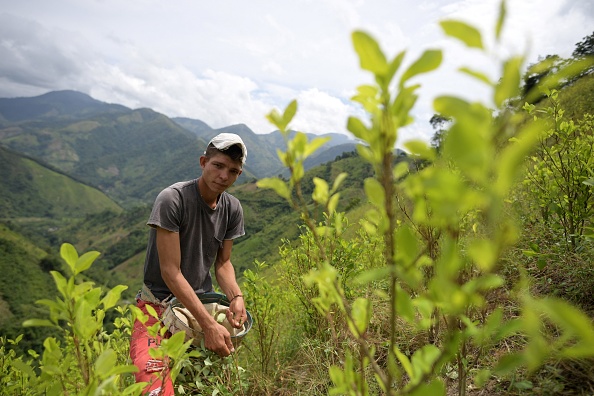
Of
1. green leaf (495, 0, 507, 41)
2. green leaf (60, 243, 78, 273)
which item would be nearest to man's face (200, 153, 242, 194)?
green leaf (60, 243, 78, 273)

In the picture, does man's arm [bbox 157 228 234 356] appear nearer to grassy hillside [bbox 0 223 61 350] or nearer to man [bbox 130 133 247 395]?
man [bbox 130 133 247 395]

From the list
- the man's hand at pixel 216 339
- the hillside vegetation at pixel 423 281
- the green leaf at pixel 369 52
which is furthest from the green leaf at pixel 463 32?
the man's hand at pixel 216 339

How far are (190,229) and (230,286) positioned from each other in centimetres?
75

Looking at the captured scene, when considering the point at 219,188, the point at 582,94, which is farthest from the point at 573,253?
the point at 582,94

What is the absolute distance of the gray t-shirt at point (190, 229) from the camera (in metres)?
3.05

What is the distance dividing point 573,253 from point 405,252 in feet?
Answer: 8.89

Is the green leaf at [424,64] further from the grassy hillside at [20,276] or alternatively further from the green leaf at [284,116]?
the grassy hillside at [20,276]

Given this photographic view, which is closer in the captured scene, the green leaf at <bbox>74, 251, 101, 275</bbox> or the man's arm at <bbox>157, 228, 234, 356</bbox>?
the green leaf at <bbox>74, 251, 101, 275</bbox>

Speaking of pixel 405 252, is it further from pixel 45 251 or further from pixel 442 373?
pixel 45 251

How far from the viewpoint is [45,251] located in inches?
3329

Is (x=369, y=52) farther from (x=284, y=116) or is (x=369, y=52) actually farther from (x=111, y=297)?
(x=111, y=297)

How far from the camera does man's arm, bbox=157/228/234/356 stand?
260 centimetres

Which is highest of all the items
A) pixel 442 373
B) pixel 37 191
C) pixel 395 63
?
pixel 395 63

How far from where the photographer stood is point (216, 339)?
8.48ft
